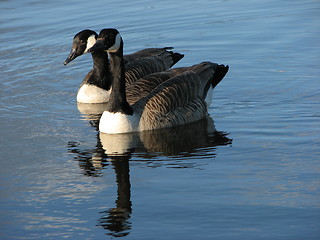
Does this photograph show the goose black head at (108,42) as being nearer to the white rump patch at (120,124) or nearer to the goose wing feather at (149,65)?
the white rump patch at (120,124)

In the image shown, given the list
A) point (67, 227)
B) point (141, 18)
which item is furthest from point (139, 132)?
point (141, 18)

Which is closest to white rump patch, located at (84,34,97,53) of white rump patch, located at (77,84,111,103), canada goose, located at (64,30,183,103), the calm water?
canada goose, located at (64,30,183,103)

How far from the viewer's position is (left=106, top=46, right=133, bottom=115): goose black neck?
1236cm

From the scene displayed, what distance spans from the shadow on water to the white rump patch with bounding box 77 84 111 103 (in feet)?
5.45

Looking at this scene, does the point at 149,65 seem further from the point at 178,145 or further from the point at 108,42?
the point at 178,145

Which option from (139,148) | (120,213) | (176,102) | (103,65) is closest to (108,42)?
(176,102)

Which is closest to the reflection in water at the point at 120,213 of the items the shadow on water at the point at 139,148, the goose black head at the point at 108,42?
the shadow on water at the point at 139,148

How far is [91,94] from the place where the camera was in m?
14.9

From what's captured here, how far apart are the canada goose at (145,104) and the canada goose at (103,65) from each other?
2233 mm

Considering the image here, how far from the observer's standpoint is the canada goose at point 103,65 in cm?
1497

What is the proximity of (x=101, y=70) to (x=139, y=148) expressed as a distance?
447 centimetres

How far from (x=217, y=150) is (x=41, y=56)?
324 inches

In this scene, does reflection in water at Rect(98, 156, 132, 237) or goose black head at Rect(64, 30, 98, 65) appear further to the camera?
goose black head at Rect(64, 30, 98, 65)

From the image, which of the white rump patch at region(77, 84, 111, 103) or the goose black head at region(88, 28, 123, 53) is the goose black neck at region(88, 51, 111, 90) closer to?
the white rump patch at region(77, 84, 111, 103)
